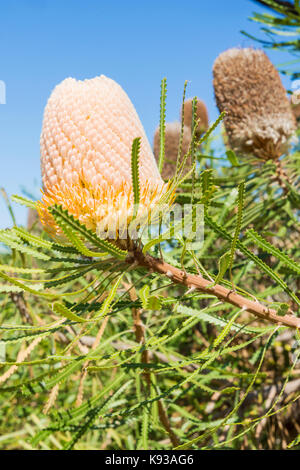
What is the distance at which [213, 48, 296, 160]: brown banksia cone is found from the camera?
4.70 ft

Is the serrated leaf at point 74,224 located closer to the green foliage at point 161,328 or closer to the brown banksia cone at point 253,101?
the green foliage at point 161,328

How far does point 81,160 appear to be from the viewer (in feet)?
1.93

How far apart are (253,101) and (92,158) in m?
1.02

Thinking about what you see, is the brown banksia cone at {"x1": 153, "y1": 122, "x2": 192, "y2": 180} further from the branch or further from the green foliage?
the branch

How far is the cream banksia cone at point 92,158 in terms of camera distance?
0.57 meters

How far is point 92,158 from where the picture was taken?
59 centimetres

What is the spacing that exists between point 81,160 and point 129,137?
0.29 ft

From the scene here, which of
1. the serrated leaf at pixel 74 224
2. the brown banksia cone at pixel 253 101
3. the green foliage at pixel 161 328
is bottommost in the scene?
the green foliage at pixel 161 328

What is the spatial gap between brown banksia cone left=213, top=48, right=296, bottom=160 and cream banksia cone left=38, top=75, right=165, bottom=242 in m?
0.88

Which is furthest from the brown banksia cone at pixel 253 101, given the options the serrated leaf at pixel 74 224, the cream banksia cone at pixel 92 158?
the serrated leaf at pixel 74 224

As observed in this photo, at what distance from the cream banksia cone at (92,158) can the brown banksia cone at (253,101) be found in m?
0.88

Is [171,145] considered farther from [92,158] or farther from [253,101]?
[92,158]
